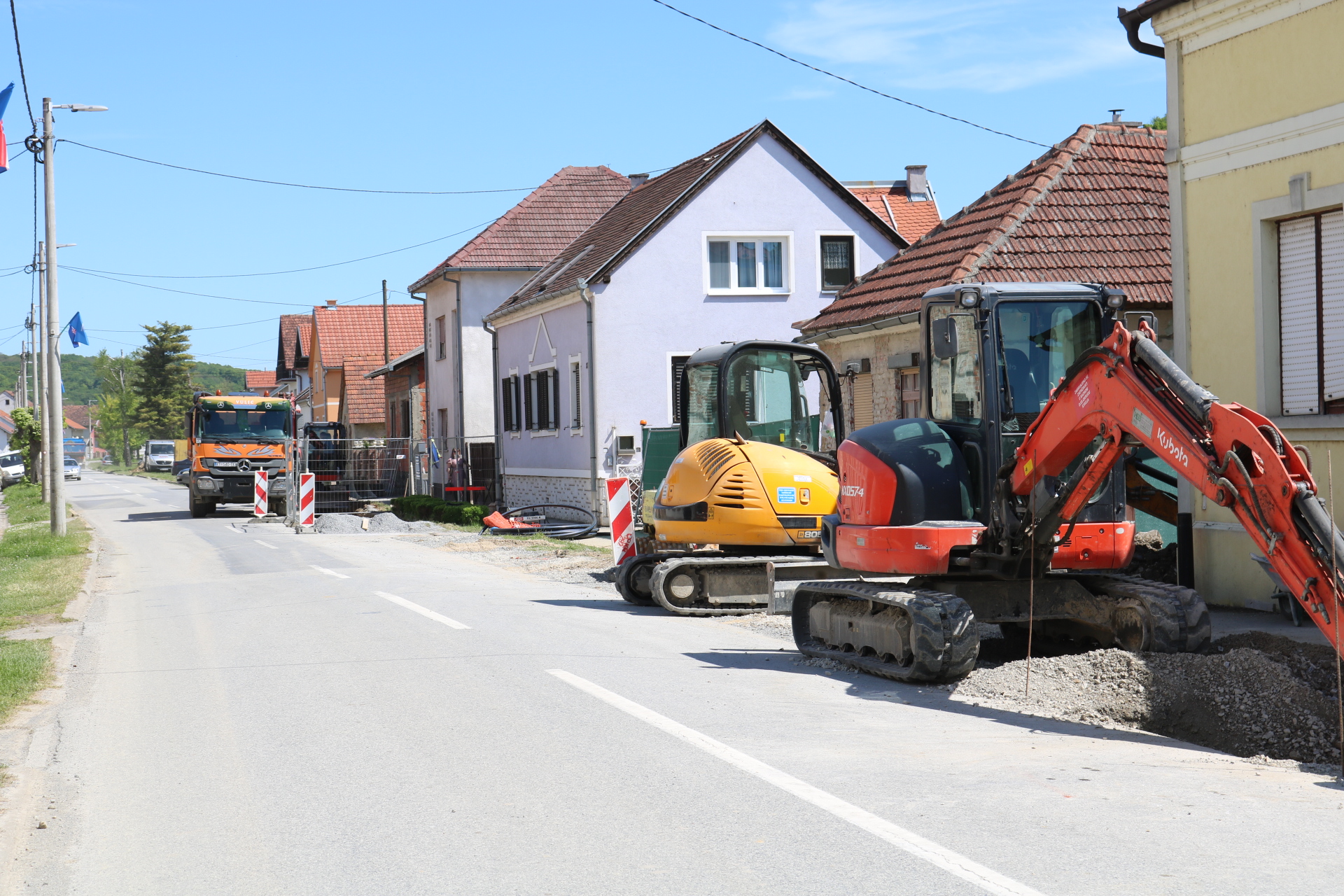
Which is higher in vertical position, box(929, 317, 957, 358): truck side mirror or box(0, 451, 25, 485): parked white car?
box(929, 317, 957, 358): truck side mirror

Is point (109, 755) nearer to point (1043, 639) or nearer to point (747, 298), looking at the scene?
point (1043, 639)

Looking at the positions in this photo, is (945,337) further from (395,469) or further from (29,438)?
(29,438)

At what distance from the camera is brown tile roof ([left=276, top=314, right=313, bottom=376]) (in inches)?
2938

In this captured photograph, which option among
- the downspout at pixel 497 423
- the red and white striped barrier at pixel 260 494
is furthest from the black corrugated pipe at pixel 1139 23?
the red and white striped barrier at pixel 260 494

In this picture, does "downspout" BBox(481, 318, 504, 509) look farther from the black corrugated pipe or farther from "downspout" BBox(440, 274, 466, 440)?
the black corrugated pipe

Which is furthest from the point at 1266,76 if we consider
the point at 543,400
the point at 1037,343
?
the point at 543,400

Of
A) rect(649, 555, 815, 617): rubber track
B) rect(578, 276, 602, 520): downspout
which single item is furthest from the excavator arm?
rect(578, 276, 602, 520): downspout

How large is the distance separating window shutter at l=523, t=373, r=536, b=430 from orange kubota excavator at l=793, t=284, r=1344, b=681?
22.7 metres

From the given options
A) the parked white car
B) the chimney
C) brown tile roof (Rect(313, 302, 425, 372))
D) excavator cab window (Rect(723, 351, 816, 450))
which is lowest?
the parked white car

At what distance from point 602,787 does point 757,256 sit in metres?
24.4

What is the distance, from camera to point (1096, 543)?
960 cm

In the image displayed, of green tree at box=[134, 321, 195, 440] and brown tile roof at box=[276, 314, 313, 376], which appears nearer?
brown tile roof at box=[276, 314, 313, 376]

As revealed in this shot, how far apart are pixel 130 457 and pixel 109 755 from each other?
14262 cm

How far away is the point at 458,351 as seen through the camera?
38.2m
